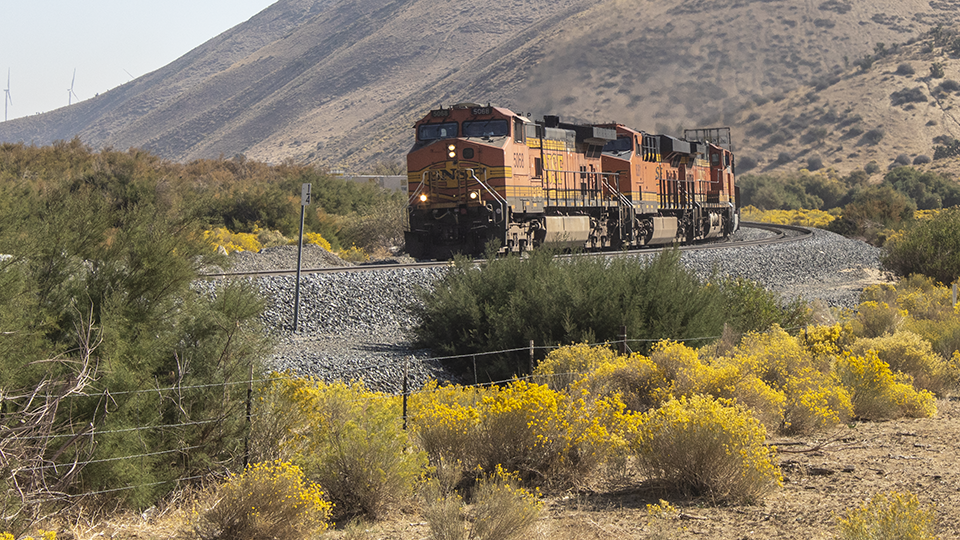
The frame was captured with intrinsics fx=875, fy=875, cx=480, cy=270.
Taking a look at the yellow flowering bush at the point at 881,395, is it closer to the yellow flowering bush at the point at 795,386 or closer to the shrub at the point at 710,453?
the yellow flowering bush at the point at 795,386

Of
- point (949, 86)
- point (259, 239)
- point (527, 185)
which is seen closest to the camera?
point (527, 185)

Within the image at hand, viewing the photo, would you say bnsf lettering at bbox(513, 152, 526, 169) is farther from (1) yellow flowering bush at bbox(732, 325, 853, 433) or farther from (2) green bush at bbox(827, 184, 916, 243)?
(2) green bush at bbox(827, 184, 916, 243)

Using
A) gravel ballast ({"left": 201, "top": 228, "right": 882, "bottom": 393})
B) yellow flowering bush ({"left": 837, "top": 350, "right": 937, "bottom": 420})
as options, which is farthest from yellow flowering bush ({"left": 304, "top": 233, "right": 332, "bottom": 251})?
yellow flowering bush ({"left": 837, "top": 350, "right": 937, "bottom": 420})

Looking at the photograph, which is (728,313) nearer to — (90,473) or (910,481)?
(910,481)

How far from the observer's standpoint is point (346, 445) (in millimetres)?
6926

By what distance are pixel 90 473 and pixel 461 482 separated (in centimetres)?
303

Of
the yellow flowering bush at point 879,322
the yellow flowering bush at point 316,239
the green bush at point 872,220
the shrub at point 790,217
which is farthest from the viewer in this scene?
the shrub at point 790,217

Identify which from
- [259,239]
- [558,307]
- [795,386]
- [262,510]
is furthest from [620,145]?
[262,510]

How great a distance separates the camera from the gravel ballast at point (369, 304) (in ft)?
38.3

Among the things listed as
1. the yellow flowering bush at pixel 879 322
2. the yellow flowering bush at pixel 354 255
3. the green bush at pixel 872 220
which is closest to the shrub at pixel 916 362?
the yellow flowering bush at pixel 879 322

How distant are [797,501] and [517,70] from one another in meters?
106

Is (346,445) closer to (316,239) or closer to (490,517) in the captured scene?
(490,517)

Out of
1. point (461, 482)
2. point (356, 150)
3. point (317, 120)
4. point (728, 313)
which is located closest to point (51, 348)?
point (461, 482)

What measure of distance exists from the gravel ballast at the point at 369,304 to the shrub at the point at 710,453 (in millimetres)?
3809
